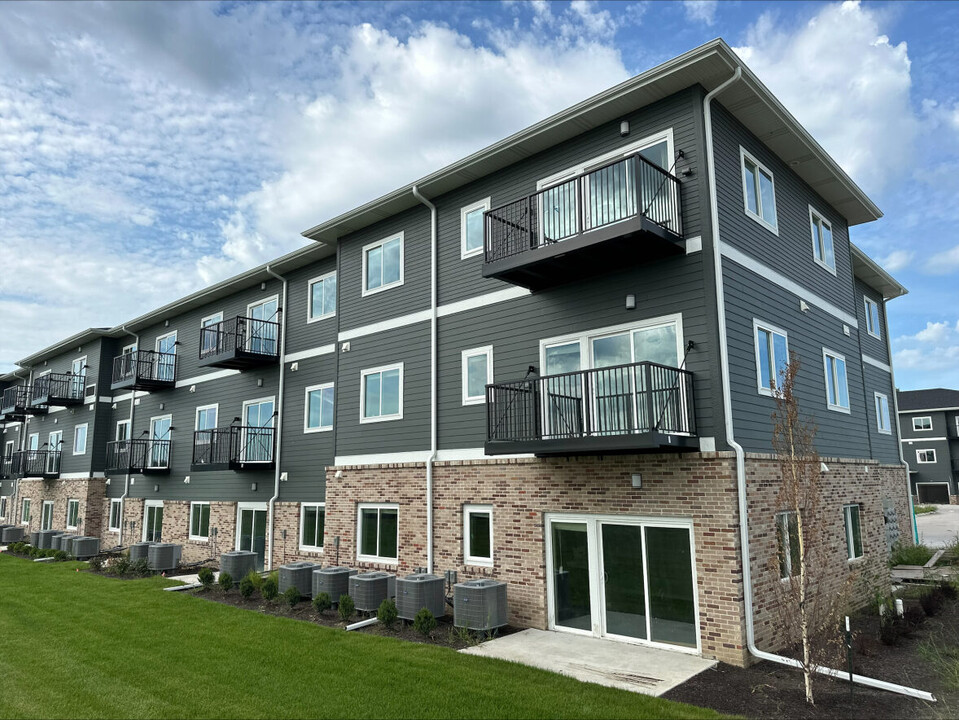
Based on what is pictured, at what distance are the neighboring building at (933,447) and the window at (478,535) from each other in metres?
47.0

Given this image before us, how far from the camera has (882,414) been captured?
19.6m

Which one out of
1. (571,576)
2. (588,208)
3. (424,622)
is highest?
(588,208)

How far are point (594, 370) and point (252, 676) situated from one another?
6.50 meters

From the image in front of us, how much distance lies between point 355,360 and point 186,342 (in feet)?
35.8

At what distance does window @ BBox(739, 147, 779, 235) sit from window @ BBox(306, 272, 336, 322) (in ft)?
36.1

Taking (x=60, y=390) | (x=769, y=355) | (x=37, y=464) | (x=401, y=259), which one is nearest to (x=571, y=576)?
(x=769, y=355)

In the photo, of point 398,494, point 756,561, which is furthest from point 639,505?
point 398,494

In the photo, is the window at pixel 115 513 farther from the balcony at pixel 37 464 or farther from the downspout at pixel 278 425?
the downspout at pixel 278 425

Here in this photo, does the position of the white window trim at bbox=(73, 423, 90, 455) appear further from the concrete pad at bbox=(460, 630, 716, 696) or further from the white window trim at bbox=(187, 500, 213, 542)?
the concrete pad at bbox=(460, 630, 716, 696)

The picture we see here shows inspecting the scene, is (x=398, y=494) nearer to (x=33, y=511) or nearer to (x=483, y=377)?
(x=483, y=377)

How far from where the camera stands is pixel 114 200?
1798 centimetres

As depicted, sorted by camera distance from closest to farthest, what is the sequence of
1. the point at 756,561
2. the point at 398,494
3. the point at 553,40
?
the point at 756,561 < the point at 553,40 < the point at 398,494

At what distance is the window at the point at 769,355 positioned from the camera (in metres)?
11.3

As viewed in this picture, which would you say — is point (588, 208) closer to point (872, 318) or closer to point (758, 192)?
point (758, 192)
